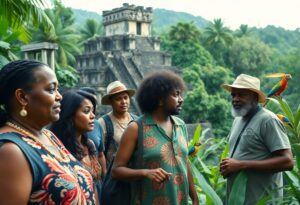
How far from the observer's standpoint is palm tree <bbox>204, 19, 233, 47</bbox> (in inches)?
1508

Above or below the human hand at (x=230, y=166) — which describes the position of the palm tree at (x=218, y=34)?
above

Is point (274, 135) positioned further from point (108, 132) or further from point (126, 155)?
point (108, 132)

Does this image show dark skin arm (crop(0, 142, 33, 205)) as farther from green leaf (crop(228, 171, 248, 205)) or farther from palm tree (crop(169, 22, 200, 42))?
palm tree (crop(169, 22, 200, 42))

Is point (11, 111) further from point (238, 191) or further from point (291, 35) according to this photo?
point (291, 35)

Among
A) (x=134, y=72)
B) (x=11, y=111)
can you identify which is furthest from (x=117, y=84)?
(x=134, y=72)

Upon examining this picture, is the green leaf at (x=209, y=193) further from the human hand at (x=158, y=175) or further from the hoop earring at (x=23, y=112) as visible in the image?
the hoop earring at (x=23, y=112)

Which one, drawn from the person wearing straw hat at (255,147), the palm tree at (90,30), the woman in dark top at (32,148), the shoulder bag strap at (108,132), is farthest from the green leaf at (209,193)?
the palm tree at (90,30)

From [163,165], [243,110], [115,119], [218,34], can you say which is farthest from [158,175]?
[218,34]

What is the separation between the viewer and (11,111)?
1.74 m

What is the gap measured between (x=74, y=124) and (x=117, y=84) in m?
1.21

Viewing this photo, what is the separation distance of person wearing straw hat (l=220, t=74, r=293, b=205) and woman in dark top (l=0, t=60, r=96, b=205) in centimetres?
127

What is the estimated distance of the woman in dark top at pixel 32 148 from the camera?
1544 millimetres

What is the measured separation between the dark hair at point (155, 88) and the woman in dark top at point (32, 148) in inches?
33.7

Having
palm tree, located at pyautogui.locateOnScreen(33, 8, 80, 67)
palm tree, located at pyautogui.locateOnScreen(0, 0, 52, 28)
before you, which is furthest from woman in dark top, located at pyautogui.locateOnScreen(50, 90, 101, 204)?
palm tree, located at pyautogui.locateOnScreen(33, 8, 80, 67)
